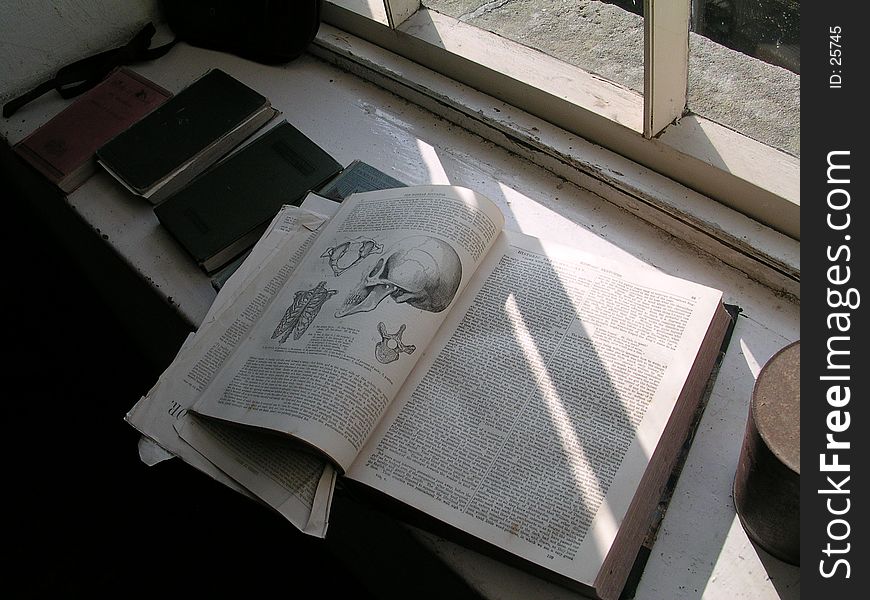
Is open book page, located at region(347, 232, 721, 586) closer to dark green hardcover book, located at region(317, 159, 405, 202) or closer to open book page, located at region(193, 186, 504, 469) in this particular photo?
open book page, located at region(193, 186, 504, 469)

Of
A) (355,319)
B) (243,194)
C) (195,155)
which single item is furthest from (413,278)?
(195,155)

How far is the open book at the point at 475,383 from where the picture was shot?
63cm

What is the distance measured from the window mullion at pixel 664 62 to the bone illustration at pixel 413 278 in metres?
0.28

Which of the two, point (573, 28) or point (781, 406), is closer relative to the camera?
point (781, 406)

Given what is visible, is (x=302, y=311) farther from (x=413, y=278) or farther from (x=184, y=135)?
(x=184, y=135)

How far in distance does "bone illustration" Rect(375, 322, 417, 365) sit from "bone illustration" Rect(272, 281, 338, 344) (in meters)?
0.08

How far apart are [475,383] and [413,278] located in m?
0.12

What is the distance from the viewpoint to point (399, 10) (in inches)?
42.4

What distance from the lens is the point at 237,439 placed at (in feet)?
2.34

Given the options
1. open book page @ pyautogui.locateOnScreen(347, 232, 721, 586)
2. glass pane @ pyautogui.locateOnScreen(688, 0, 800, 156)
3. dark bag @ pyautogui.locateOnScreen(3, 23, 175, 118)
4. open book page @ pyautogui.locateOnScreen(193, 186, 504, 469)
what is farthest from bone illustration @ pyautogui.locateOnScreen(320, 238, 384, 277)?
dark bag @ pyautogui.locateOnScreen(3, 23, 175, 118)

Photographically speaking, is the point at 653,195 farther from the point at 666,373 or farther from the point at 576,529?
the point at 576,529

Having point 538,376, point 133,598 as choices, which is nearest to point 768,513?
point 538,376

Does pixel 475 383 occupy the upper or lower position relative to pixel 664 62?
lower

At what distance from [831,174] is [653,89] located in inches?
8.9
